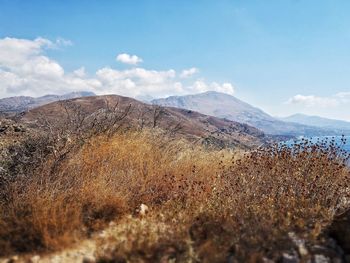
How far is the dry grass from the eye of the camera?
5.29 m

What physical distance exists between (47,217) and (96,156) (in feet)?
9.42

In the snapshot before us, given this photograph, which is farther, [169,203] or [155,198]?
[155,198]

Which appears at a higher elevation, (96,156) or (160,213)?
(96,156)

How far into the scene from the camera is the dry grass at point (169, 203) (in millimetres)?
5285

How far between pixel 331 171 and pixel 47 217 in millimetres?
5840

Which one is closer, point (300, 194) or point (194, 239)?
point (194, 239)

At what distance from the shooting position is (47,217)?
5664 mm

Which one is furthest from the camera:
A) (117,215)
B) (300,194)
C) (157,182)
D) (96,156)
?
(96,156)

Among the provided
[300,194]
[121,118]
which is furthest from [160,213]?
[121,118]

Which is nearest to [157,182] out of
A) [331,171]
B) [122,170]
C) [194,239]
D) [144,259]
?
[122,170]

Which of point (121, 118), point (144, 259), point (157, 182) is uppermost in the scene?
point (121, 118)

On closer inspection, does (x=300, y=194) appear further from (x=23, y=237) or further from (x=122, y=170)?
(x=23, y=237)

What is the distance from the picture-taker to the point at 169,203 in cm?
695

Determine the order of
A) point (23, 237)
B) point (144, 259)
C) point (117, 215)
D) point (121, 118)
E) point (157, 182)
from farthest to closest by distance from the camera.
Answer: point (121, 118) → point (157, 182) → point (117, 215) → point (23, 237) → point (144, 259)
